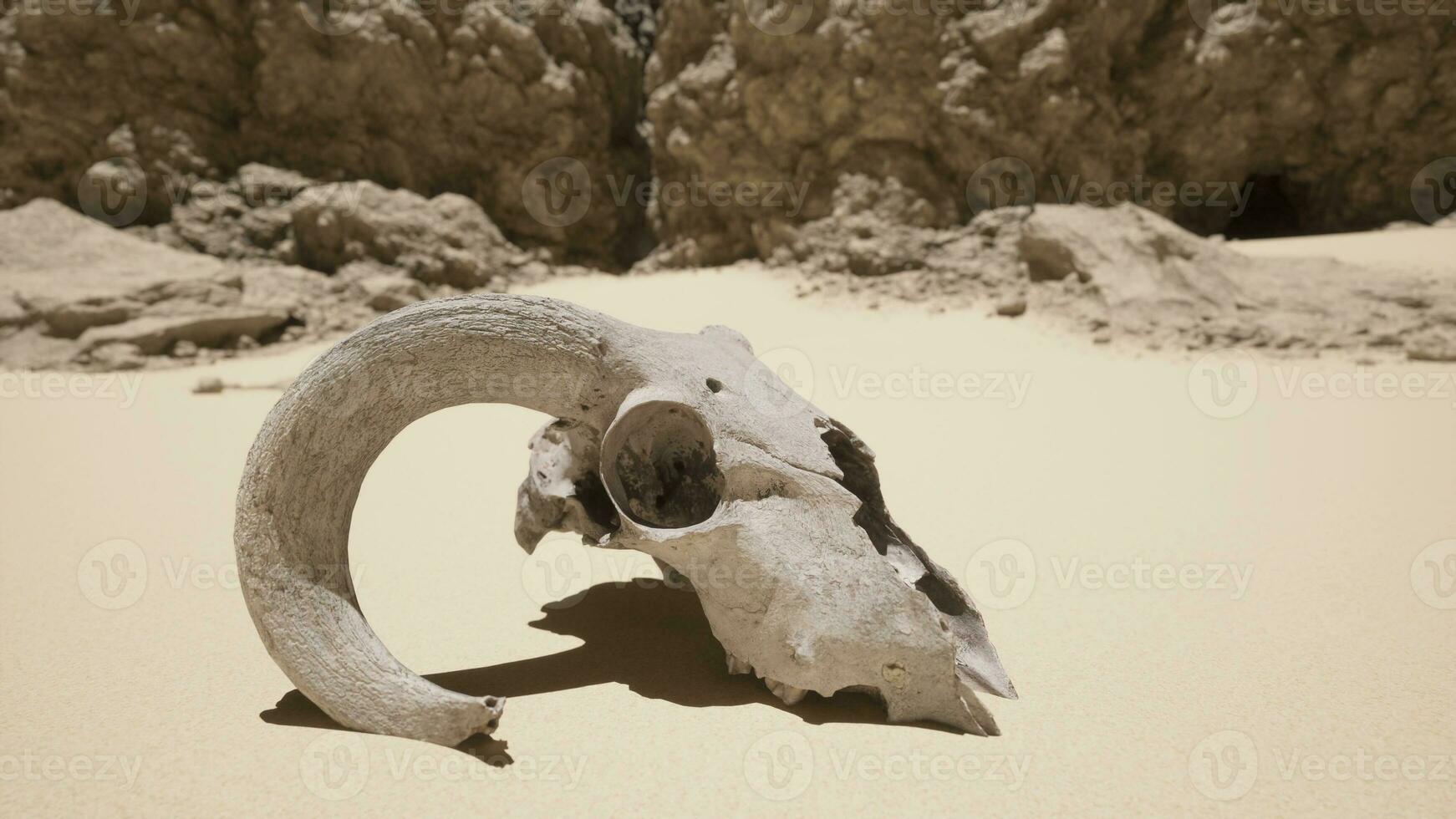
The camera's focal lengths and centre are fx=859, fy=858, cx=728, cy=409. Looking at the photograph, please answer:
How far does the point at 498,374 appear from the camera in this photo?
2123mm

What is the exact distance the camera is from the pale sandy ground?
1786 mm

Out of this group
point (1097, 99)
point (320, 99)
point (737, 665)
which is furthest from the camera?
point (320, 99)

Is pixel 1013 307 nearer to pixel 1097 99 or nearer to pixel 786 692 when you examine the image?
pixel 1097 99

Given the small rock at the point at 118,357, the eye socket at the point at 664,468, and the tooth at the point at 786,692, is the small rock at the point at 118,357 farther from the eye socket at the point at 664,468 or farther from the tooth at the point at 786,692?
the tooth at the point at 786,692

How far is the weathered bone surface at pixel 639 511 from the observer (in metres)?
1.93

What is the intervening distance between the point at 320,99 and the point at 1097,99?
837cm

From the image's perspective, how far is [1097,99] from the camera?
8.53 metres

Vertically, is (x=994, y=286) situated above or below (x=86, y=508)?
above

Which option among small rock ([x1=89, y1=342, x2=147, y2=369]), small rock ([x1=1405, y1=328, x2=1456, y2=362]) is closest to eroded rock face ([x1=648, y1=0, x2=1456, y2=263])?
small rock ([x1=1405, y1=328, x2=1456, y2=362])

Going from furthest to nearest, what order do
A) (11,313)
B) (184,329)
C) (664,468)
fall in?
1. (184,329)
2. (11,313)
3. (664,468)

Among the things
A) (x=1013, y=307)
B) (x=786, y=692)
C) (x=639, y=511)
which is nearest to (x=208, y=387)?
(x=639, y=511)

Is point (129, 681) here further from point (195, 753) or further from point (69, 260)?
point (69, 260)

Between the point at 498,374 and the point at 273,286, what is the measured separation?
24.4 ft

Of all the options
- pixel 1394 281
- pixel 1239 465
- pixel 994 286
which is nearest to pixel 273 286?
pixel 994 286
